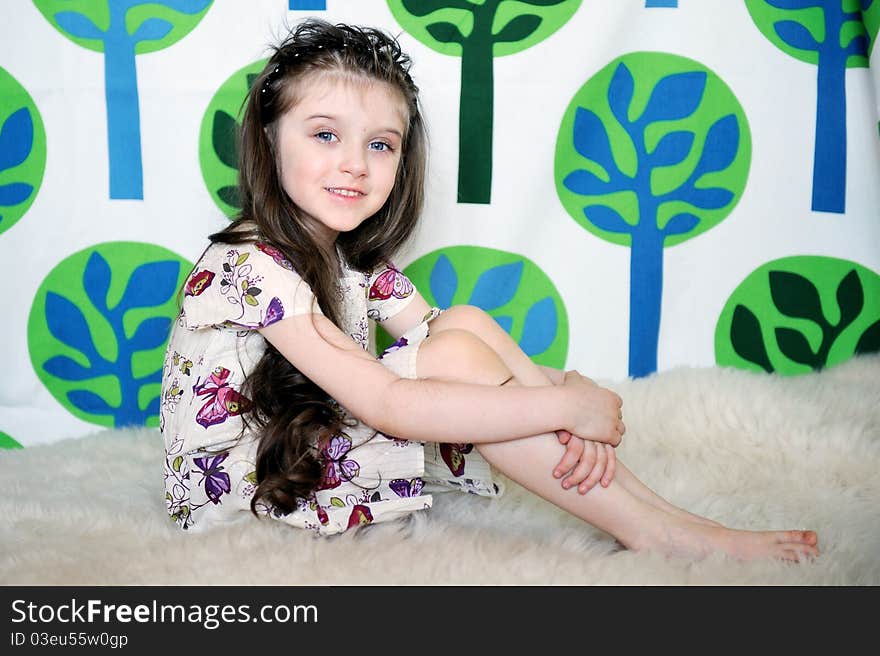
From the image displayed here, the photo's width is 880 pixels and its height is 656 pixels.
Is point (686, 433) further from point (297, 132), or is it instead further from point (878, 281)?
point (297, 132)

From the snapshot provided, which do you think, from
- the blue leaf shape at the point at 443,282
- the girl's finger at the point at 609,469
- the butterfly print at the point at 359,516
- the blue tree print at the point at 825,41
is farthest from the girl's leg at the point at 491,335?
the blue tree print at the point at 825,41

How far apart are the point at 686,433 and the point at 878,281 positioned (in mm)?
470

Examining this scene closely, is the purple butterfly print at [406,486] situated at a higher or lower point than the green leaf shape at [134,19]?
lower

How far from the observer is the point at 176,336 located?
43.9 inches

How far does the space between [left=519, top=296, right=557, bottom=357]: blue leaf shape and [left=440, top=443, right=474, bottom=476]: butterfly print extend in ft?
1.65

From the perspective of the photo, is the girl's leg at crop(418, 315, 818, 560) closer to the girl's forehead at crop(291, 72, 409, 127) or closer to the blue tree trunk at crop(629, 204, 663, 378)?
the girl's forehead at crop(291, 72, 409, 127)

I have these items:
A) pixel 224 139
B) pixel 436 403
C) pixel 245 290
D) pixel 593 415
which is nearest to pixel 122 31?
pixel 224 139

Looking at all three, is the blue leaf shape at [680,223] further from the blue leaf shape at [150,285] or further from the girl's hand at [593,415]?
the blue leaf shape at [150,285]

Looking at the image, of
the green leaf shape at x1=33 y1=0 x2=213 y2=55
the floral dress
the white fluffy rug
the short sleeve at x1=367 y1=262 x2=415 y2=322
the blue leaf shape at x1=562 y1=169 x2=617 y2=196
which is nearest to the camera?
the white fluffy rug

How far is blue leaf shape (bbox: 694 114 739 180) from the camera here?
1464 mm

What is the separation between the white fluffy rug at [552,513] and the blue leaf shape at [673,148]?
13.9 inches

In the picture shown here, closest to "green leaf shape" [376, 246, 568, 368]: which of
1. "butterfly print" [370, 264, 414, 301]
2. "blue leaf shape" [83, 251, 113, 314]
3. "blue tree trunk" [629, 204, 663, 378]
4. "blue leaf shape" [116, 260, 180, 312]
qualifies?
"blue tree trunk" [629, 204, 663, 378]

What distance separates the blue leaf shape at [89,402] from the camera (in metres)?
1.48
